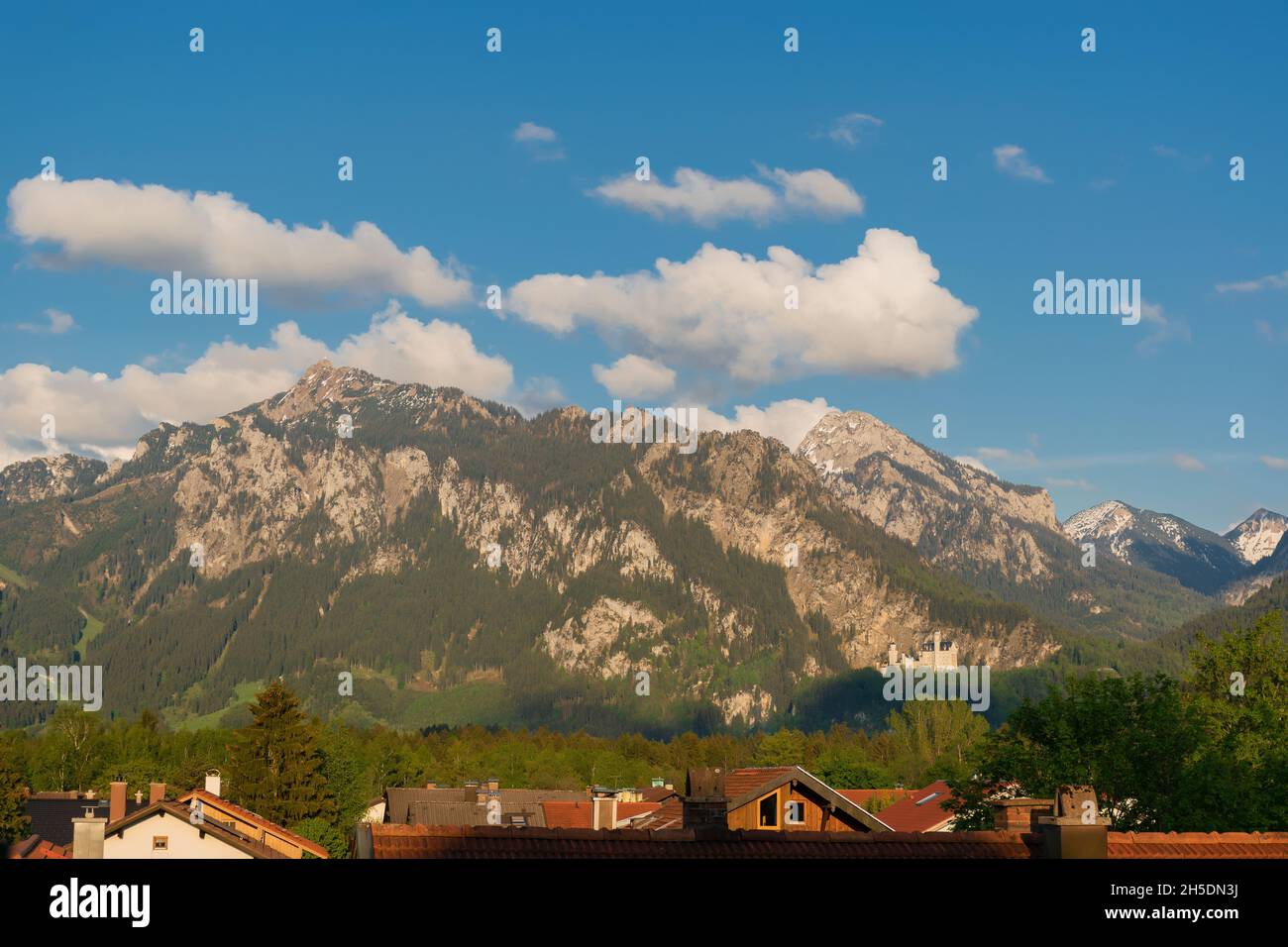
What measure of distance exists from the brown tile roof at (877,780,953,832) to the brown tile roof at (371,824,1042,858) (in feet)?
177

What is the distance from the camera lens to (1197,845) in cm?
2817

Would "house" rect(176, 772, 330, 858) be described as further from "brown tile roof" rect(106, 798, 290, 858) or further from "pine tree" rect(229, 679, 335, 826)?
"pine tree" rect(229, 679, 335, 826)

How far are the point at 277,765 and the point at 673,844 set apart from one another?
353 ft

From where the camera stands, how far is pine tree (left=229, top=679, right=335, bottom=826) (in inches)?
4845

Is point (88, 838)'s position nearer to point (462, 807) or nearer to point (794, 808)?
point (794, 808)

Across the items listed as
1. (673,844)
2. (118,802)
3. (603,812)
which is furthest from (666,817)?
(673,844)

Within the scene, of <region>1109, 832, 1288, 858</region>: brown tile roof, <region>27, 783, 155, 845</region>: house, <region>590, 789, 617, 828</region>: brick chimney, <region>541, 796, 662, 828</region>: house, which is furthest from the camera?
<region>27, 783, 155, 845</region>: house

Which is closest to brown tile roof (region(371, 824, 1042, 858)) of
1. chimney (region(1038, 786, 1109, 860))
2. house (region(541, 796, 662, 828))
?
chimney (region(1038, 786, 1109, 860))

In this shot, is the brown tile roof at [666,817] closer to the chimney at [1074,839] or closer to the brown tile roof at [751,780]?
the brown tile roof at [751,780]

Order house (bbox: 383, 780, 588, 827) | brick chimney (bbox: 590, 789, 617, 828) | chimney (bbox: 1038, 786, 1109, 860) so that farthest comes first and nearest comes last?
house (bbox: 383, 780, 588, 827) < brick chimney (bbox: 590, 789, 617, 828) < chimney (bbox: 1038, 786, 1109, 860)
